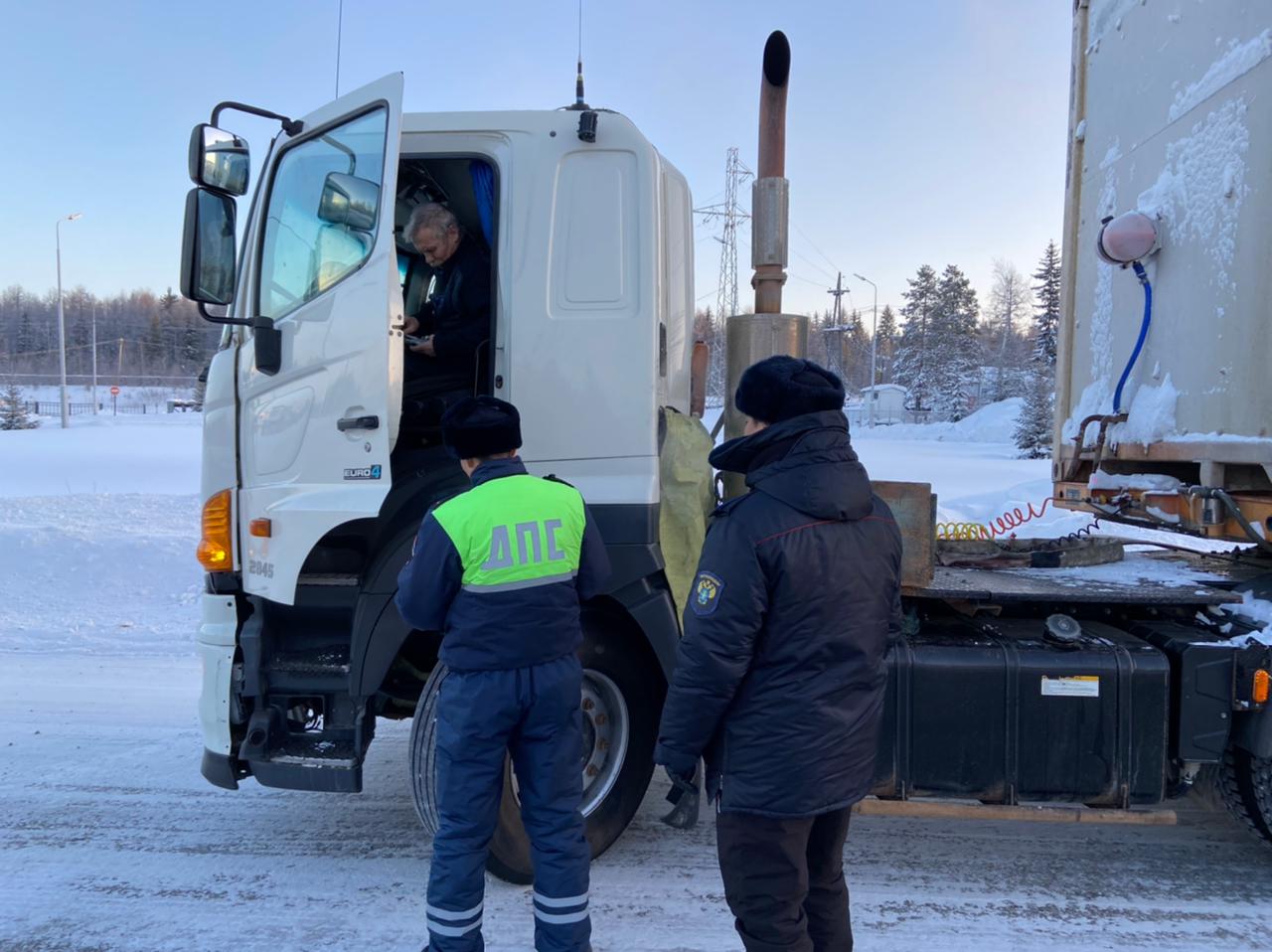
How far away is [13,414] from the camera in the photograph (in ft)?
121

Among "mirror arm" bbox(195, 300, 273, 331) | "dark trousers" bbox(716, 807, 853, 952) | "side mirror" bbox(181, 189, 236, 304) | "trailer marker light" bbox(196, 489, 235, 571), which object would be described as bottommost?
"dark trousers" bbox(716, 807, 853, 952)

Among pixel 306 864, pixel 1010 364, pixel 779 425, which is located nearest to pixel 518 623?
pixel 779 425

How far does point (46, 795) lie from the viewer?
4.00m

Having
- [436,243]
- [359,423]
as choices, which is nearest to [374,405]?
[359,423]

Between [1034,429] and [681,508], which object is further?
[1034,429]

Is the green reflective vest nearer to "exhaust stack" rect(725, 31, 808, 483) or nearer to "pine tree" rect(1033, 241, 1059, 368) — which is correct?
"exhaust stack" rect(725, 31, 808, 483)

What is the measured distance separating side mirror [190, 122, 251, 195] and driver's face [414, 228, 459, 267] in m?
0.70

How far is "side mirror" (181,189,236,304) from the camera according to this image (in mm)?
2979

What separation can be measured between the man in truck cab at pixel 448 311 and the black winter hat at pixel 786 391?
161 cm

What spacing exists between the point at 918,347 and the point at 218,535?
218ft

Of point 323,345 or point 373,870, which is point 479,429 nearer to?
point 323,345

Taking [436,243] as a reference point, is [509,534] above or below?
below

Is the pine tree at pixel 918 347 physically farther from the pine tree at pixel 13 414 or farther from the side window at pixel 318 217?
the side window at pixel 318 217

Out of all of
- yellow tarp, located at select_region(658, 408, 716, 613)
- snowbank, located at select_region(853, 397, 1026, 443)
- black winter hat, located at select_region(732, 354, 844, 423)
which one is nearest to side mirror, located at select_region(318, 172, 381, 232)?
yellow tarp, located at select_region(658, 408, 716, 613)
